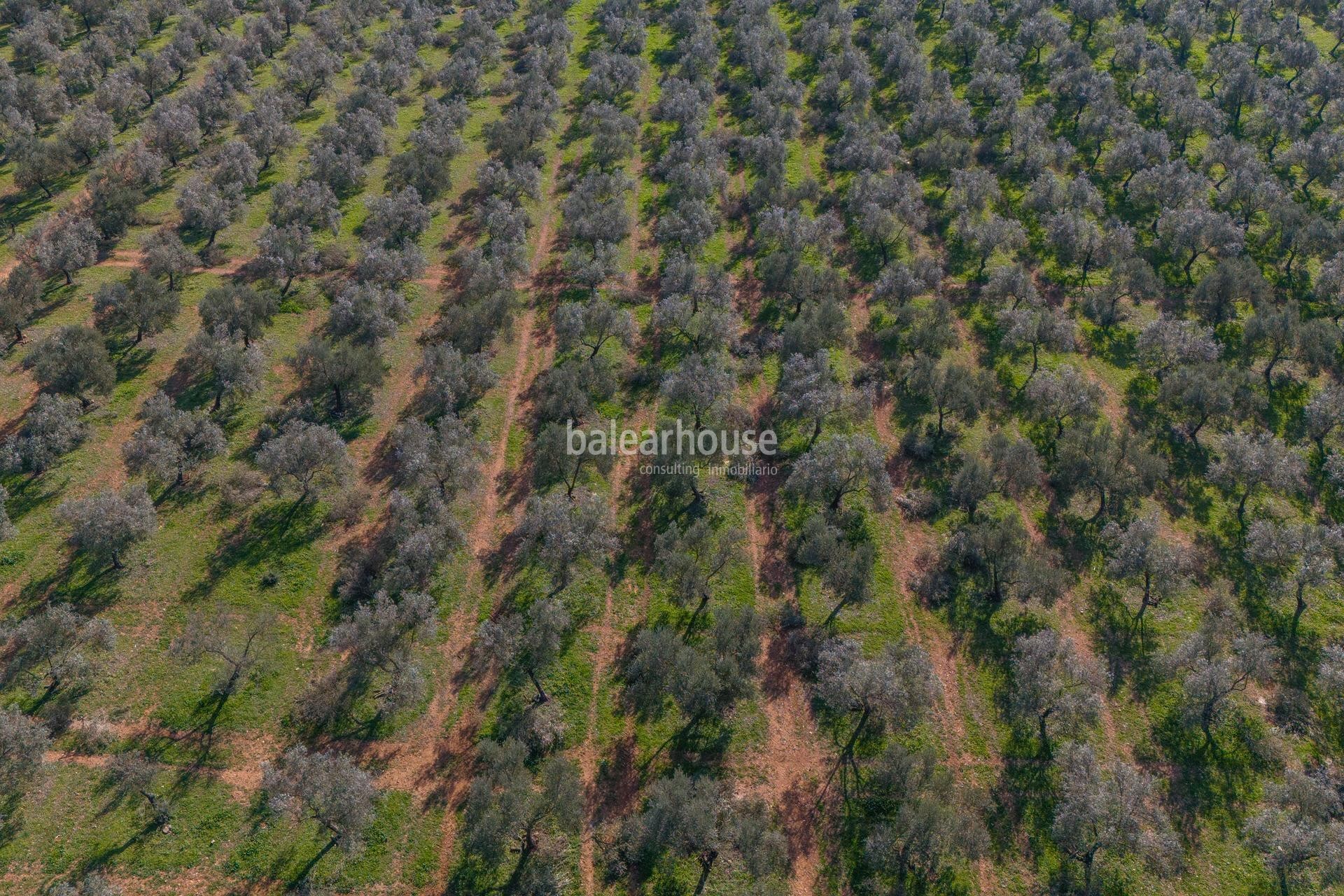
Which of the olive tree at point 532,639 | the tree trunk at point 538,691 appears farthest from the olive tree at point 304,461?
the tree trunk at point 538,691

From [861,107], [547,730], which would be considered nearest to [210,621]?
[547,730]

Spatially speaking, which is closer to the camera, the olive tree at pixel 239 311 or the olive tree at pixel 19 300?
the olive tree at pixel 19 300

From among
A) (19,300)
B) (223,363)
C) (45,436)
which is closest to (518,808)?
(223,363)

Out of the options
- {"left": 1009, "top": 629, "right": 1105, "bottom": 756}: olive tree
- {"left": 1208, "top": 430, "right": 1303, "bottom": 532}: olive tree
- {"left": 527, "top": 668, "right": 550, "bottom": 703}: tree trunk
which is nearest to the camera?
{"left": 1009, "top": 629, "right": 1105, "bottom": 756}: olive tree

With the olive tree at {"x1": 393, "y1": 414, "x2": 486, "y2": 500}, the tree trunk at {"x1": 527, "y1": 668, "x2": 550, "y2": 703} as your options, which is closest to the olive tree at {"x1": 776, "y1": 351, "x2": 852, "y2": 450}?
the olive tree at {"x1": 393, "y1": 414, "x2": 486, "y2": 500}

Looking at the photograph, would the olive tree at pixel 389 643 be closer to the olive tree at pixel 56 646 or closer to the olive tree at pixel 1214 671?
the olive tree at pixel 56 646

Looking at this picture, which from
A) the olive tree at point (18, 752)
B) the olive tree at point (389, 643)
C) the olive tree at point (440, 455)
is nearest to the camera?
the olive tree at point (18, 752)

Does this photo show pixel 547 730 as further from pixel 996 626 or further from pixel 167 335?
pixel 167 335

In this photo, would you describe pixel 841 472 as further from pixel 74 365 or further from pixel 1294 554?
pixel 74 365

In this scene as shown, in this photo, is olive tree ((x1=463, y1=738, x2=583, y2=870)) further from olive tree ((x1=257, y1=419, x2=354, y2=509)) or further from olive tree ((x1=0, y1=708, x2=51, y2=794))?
olive tree ((x1=257, y1=419, x2=354, y2=509))

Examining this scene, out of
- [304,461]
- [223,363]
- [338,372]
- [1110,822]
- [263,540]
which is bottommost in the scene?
[1110,822]

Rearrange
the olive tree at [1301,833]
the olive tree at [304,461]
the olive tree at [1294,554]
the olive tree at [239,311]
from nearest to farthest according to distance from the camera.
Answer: the olive tree at [1301,833], the olive tree at [1294,554], the olive tree at [304,461], the olive tree at [239,311]
